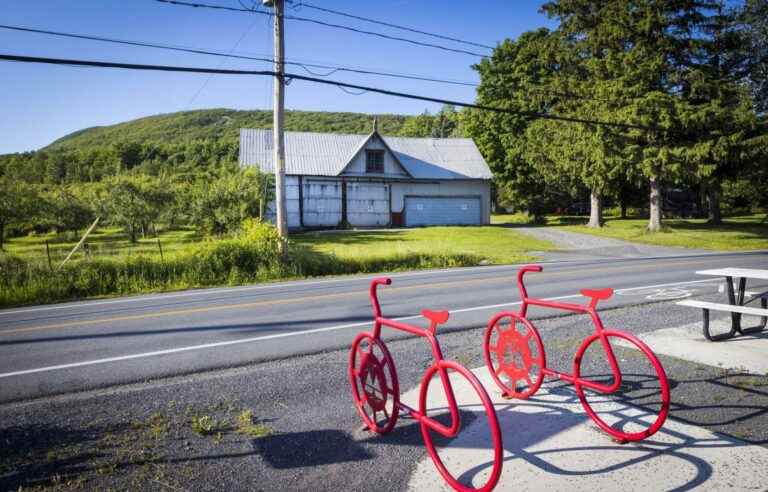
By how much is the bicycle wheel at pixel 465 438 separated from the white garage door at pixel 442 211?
3290cm

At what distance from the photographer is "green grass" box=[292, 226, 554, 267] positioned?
16.8 meters

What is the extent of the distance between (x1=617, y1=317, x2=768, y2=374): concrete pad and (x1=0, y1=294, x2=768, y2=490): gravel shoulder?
0.94ft

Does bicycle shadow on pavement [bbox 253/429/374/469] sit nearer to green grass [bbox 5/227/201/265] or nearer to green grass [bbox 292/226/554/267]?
green grass [bbox 292/226/554/267]

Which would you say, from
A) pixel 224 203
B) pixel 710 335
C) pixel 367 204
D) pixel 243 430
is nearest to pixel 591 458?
pixel 243 430

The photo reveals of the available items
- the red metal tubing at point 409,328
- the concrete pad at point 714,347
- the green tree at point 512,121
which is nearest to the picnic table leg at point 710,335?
the concrete pad at point 714,347

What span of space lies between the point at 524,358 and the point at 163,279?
11.6 metres

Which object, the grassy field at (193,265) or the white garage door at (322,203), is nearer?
the grassy field at (193,265)

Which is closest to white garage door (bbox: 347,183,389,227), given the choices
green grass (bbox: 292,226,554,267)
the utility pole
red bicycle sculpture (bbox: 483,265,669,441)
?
green grass (bbox: 292,226,554,267)

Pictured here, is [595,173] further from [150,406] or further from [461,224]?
[150,406]

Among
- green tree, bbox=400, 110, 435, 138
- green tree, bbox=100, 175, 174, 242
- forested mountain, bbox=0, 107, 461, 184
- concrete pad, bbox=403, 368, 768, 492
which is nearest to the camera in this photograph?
concrete pad, bbox=403, 368, 768, 492

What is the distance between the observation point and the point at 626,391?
16.0 feet

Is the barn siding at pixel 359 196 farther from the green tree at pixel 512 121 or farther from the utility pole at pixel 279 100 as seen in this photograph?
the utility pole at pixel 279 100

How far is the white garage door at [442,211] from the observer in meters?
37.7

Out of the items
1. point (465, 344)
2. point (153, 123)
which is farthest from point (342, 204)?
point (153, 123)
